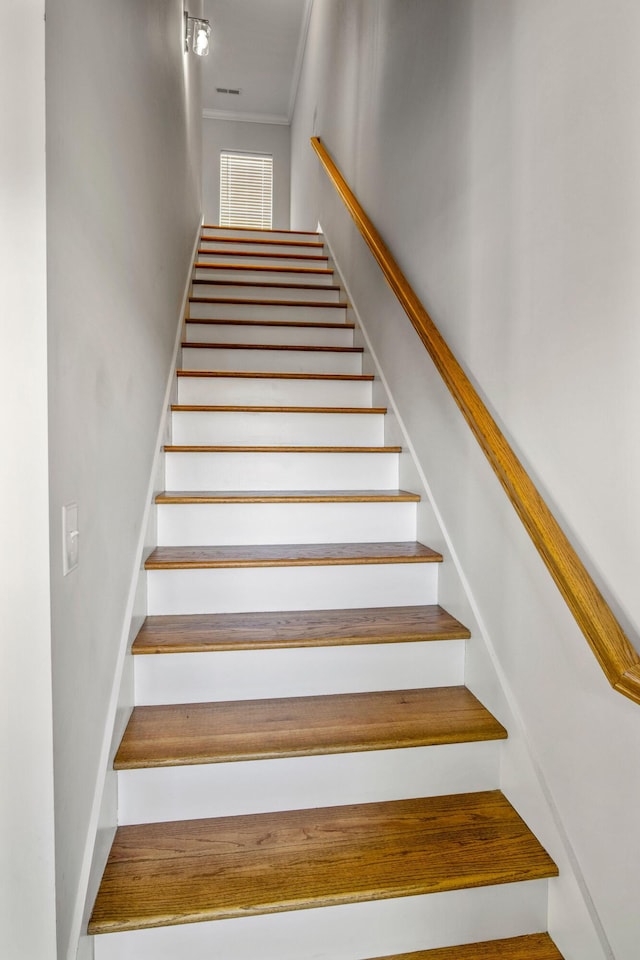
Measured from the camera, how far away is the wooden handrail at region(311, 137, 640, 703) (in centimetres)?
98

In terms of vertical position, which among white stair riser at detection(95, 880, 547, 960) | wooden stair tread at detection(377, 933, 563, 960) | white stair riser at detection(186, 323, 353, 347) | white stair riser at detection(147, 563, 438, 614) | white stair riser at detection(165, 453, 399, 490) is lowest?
wooden stair tread at detection(377, 933, 563, 960)

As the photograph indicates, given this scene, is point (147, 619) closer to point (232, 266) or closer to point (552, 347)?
point (552, 347)

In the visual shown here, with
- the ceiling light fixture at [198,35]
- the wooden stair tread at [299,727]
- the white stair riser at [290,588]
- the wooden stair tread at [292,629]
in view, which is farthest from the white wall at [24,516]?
the ceiling light fixture at [198,35]

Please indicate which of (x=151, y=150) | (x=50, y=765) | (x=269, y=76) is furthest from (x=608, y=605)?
(x=269, y=76)

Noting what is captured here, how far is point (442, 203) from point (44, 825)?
76.8 inches

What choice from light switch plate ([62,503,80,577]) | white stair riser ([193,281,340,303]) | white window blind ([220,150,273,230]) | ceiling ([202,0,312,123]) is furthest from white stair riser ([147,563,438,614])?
white window blind ([220,150,273,230])

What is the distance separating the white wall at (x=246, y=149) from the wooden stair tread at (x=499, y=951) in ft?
21.5

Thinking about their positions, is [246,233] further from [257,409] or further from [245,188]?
[257,409]

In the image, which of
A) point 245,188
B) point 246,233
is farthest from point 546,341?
point 245,188

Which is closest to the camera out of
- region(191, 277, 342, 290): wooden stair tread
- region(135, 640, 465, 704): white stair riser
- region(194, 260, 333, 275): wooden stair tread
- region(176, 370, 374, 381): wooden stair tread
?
region(135, 640, 465, 704): white stair riser

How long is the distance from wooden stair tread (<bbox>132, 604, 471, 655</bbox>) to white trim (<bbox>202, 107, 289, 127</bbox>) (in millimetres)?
6409

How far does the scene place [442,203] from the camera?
1.95 m

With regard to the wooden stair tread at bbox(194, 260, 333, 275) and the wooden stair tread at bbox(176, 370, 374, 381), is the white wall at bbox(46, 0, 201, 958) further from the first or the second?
the wooden stair tread at bbox(194, 260, 333, 275)

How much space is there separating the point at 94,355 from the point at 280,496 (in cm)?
96
